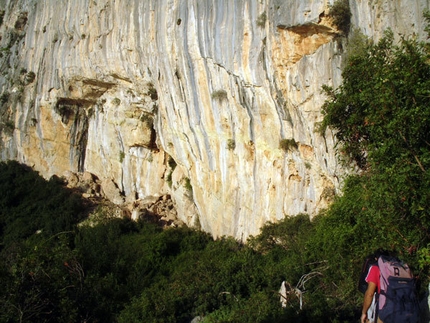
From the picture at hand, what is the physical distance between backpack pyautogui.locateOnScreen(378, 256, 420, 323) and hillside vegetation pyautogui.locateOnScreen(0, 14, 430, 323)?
0.73 meters

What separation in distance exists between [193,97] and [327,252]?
7506 millimetres

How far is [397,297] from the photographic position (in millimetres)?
4086

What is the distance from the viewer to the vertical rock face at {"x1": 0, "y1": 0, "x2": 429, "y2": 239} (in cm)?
987

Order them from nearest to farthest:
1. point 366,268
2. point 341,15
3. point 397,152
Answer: point 366,268 → point 397,152 → point 341,15

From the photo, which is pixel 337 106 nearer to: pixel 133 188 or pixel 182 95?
pixel 182 95

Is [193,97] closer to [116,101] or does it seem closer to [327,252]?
[116,101]

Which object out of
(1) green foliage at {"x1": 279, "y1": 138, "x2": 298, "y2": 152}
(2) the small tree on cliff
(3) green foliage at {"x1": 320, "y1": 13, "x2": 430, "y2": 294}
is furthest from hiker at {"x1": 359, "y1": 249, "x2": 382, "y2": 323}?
(1) green foliage at {"x1": 279, "y1": 138, "x2": 298, "y2": 152}

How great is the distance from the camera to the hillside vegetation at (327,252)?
5.01 m

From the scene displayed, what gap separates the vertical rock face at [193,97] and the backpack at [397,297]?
13.5 ft

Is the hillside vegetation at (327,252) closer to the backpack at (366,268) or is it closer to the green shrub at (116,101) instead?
the backpack at (366,268)

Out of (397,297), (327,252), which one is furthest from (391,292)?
(327,252)

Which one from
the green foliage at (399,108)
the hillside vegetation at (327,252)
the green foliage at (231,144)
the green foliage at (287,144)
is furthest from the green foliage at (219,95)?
the green foliage at (399,108)

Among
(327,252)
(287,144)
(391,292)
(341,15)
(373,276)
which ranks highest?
(341,15)

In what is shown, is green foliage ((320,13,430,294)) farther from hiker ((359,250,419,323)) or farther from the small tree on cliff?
hiker ((359,250,419,323))
